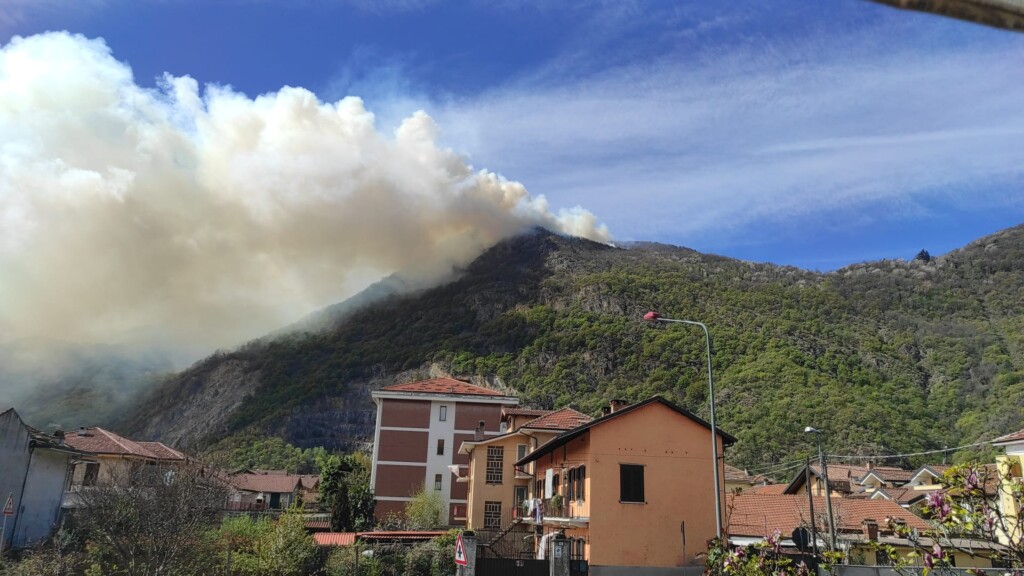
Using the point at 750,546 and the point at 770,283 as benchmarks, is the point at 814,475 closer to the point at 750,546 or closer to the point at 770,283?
the point at 750,546

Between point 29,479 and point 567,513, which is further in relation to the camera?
point 29,479

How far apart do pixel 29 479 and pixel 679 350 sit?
86.7m

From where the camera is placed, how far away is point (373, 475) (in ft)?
199

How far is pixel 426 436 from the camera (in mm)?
62469

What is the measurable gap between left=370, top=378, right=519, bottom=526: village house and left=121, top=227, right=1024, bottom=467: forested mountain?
27.7 meters

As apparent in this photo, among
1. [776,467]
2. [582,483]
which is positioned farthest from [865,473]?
[582,483]

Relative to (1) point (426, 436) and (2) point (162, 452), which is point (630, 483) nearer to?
(1) point (426, 436)

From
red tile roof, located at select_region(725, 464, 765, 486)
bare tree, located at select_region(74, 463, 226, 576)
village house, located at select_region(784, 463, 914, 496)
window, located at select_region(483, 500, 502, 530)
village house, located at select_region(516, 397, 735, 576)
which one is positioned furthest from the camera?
red tile roof, located at select_region(725, 464, 765, 486)

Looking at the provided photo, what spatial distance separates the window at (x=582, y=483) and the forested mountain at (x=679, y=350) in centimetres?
4302

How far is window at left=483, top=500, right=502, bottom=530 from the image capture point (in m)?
46.2

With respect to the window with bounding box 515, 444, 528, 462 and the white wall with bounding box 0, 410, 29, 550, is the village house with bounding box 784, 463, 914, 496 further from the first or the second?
the white wall with bounding box 0, 410, 29, 550

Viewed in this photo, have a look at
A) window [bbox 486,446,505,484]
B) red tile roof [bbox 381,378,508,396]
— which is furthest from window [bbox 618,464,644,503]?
red tile roof [bbox 381,378,508,396]

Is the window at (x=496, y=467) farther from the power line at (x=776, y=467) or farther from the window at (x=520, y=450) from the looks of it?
the power line at (x=776, y=467)

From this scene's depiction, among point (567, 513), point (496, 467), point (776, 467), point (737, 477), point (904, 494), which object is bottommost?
point (567, 513)
